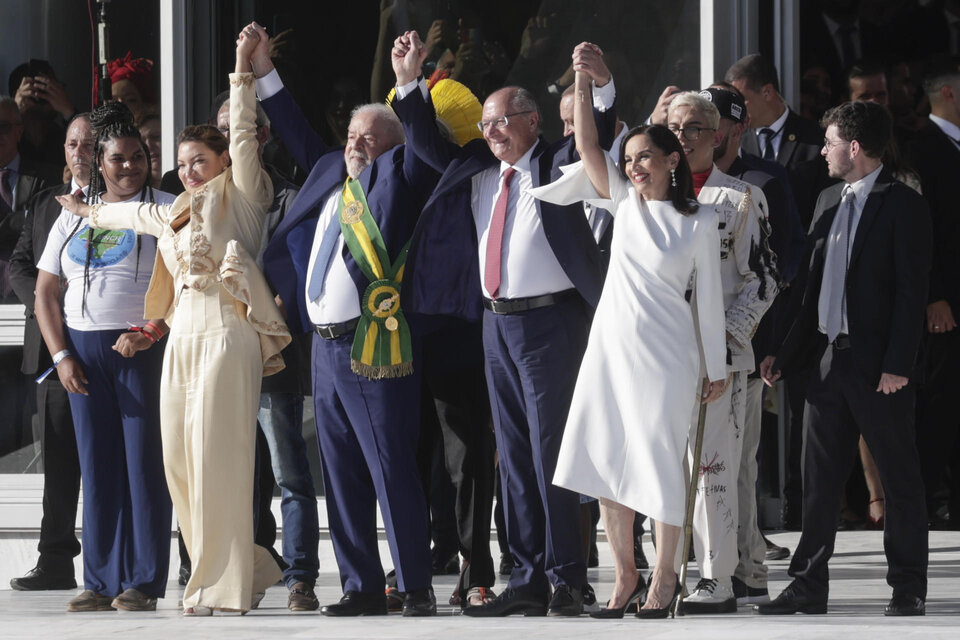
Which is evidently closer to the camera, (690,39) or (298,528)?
(298,528)

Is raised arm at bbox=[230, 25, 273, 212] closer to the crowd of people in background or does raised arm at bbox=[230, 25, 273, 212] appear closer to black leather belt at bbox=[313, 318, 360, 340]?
the crowd of people in background

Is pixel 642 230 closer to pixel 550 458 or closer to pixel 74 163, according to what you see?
pixel 550 458

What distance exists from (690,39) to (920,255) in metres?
2.57

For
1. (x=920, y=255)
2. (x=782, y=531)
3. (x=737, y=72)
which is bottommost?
(x=782, y=531)

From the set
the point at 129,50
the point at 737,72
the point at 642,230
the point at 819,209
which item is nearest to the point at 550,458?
the point at 642,230

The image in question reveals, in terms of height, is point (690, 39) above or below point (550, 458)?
above

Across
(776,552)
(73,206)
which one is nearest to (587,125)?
(73,206)

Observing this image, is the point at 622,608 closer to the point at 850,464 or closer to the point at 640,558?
the point at 850,464

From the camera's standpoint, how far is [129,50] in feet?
26.6

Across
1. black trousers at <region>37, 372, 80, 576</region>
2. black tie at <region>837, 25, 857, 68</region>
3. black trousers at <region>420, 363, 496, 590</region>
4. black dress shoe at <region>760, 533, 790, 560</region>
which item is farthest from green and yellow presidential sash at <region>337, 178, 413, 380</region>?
black tie at <region>837, 25, 857, 68</region>

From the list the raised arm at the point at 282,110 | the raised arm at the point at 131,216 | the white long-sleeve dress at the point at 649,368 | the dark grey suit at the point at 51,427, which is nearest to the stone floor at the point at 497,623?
the dark grey suit at the point at 51,427

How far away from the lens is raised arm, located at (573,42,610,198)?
5379 mm

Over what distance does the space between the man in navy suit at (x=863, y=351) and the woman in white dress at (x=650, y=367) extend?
442 millimetres

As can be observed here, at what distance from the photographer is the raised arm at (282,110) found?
598cm
